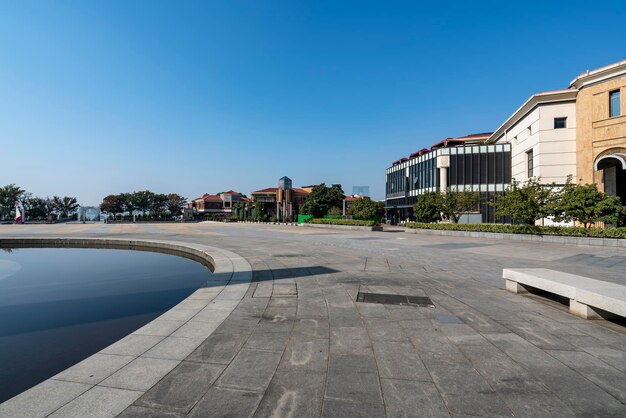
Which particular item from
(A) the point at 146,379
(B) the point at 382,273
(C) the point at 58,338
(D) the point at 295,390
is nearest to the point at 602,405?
(D) the point at 295,390

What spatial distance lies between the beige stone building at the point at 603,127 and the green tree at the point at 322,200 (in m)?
51.5

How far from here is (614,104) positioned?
1049 inches

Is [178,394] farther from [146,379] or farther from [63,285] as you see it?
[63,285]

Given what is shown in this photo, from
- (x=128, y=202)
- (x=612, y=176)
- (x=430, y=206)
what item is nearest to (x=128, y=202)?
(x=128, y=202)

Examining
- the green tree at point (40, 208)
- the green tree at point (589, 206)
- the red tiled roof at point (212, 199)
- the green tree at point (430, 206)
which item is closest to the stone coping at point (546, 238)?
the green tree at point (589, 206)

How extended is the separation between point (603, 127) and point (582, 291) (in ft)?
106

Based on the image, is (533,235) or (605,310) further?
(533,235)

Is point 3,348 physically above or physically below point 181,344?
below

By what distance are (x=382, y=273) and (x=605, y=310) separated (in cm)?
550

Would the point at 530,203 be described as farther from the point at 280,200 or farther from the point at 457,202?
the point at 280,200

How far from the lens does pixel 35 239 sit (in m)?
22.6

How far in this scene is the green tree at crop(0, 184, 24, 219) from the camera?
79.1 meters

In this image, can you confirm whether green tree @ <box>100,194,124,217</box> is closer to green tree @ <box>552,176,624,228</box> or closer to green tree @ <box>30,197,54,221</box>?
green tree @ <box>30,197,54,221</box>

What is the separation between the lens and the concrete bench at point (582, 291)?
523 cm
